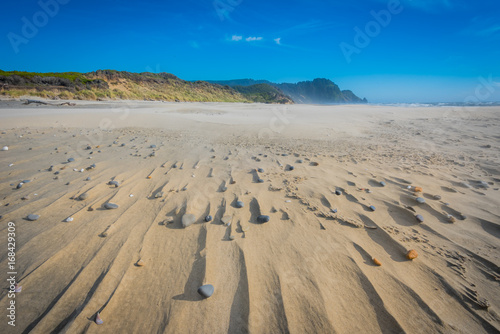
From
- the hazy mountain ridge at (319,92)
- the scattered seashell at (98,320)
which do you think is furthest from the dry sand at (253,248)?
the hazy mountain ridge at (319,92)

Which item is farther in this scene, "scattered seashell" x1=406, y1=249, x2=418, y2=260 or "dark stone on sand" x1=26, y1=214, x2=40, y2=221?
"dark stone on sand" x1=26, y1=214, x2=40, y2=221

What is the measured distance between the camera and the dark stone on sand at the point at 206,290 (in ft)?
4.84

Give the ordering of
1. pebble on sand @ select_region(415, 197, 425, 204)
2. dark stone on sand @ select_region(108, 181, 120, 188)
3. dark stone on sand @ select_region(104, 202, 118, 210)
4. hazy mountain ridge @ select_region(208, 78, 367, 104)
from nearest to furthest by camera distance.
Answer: dark stone on sand @ select_region(104, 202, 118, 210), pebble on sand @ select_region(415, 197, 425, 204), dark stone on sand @ select_region(108, 181, 120, 188), hazy mountain ridge @ select_region(208, 78, 367, 104)

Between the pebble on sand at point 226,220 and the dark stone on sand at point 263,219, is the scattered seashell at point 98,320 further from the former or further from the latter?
the dark stone on sand at point 263,219

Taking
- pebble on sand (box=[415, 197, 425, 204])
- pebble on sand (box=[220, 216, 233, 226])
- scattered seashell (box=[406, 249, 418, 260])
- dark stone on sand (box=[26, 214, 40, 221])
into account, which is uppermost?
pebble on sand (box=[415, 197, 425, 204])

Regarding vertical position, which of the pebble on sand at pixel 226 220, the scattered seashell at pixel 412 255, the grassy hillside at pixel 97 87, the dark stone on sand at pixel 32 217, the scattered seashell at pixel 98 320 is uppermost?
the grassy hillside at pixel 97 87

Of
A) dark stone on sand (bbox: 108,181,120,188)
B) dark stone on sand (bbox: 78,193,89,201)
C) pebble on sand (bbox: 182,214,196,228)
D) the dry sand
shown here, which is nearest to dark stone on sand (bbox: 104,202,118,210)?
the dry sand

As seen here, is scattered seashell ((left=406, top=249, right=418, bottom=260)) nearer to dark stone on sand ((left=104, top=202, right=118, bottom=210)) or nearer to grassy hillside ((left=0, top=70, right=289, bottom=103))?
dark stone on sand ((left=104, top=202, right=118, bottom=210))

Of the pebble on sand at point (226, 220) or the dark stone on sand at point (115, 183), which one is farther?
the dark stone on sand at point (115, 183)

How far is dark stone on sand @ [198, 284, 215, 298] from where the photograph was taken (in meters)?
1.48

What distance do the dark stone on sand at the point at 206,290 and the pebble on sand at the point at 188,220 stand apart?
0.86 metres

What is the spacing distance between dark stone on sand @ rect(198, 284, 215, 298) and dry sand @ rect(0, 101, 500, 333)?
42 mm

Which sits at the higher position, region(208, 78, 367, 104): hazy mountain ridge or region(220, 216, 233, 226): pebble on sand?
region(208, 78, 367, 104): hazy mountain ridge

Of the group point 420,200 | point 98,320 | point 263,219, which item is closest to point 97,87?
point 263,219
